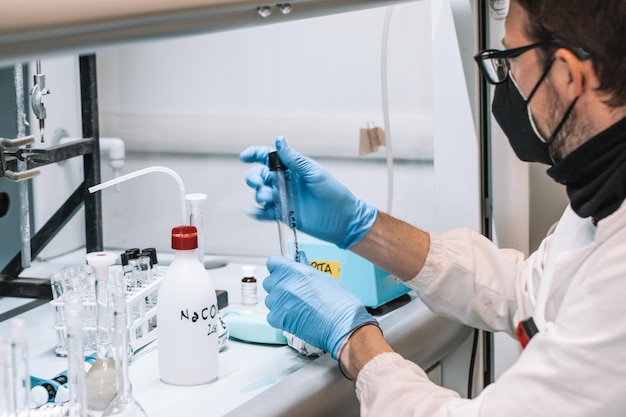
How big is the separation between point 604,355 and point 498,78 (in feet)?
1.61

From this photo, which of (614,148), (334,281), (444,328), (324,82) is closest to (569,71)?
(614,148)

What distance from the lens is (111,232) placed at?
238 cm

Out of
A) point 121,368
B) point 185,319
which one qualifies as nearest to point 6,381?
point 121,368

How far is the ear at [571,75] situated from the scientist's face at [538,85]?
0.04ft

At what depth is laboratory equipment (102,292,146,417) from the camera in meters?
1.00

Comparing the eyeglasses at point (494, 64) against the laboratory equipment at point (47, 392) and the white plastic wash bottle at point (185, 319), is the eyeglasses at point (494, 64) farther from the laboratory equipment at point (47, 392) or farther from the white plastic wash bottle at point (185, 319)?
the laboratory equipment at point (47, 392)

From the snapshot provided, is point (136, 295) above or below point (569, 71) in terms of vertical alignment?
below

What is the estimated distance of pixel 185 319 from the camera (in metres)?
1.30

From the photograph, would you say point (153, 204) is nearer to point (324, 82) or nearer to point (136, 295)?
point (324, 82)

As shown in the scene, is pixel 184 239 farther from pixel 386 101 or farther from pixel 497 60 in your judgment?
pixel 386 101

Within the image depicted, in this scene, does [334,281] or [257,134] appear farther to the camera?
[257,134]

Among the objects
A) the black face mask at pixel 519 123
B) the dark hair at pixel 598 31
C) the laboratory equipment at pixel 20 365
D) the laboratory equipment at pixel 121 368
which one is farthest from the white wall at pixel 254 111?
the laboratory equipment at pixel 20 365

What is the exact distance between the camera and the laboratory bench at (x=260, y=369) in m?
1.23

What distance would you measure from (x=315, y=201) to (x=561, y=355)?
58 centimetres
